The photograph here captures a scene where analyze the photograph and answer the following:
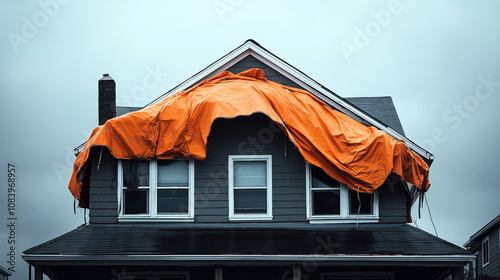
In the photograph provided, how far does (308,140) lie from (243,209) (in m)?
2.43

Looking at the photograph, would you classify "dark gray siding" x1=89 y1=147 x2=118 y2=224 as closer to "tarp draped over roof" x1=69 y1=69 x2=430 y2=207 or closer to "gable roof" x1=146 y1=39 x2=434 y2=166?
"tarp draped over roof" x1=69 y1=69 x2=430 y2=207

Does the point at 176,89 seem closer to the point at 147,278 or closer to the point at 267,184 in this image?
the point at 267,184

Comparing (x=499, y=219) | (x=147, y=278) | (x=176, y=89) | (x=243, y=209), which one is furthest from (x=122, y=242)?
(x=499, y=219)

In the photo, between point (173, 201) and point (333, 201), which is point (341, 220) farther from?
point (173, 201)

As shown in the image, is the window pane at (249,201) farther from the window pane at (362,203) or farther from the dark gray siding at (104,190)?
the dark gray siding at (104,190)

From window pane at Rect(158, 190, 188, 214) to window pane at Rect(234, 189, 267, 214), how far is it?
1288 mm

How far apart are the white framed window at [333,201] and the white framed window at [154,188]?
3020mm

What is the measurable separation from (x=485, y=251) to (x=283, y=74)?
20.8 meters

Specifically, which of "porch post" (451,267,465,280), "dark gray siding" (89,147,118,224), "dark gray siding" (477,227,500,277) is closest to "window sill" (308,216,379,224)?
"porch post" (451,267,465,280)

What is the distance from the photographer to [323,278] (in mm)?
18203

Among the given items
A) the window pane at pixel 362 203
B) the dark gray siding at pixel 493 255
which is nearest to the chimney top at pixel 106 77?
the window pane at pixel 362 203

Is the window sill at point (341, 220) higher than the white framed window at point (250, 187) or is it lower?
lower

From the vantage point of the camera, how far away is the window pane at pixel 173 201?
1873 cm

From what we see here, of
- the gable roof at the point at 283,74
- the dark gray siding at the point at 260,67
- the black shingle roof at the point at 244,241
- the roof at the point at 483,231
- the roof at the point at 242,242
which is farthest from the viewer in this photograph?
the roof at the point at 483,231
